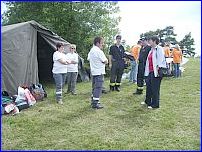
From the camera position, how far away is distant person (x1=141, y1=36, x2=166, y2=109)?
689 cm

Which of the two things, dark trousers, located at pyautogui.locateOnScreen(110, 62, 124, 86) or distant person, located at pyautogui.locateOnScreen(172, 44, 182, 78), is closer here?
dark trousers, located at pyautogui.locateOnScreen(110, 62, 124, 86)

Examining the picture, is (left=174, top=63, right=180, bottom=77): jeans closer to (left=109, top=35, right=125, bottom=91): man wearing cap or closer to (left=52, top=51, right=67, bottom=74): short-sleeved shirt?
(left=109, top=35, right=125, bottom=91): man wearing cap

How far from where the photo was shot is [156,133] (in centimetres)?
539

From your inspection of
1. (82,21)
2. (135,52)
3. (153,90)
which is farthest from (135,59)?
(82,21)

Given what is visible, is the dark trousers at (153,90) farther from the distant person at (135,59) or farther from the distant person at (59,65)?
the distant person at (135,59)

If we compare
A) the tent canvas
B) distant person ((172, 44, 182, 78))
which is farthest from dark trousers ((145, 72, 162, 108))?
distant person ((172, 44, 182, 78))

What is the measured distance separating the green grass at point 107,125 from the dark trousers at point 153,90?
0.23 meters

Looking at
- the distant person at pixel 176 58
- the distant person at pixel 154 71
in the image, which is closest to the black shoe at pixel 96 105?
the distant person at pixel 154 71

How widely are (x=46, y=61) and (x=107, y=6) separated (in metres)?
6.60

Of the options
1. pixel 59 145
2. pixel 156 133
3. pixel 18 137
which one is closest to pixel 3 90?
pixel 18 137

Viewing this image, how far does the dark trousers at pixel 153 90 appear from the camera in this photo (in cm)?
705

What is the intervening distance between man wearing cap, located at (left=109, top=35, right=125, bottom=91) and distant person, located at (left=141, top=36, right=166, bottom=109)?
2282 millimetres

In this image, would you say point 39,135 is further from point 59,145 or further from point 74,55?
point 74,55

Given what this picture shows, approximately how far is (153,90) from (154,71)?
0.45m
